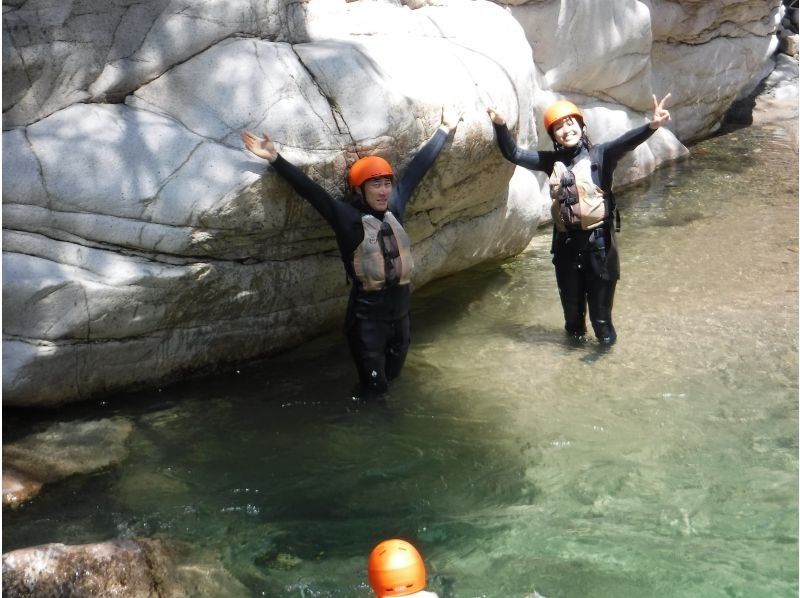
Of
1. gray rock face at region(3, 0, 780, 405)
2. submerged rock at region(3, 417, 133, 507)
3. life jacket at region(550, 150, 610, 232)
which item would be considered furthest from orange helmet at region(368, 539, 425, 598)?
life jacket at region(550, 150, 610, 232)

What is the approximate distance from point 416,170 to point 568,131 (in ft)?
3.73

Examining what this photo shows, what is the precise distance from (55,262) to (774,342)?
4.60 metres

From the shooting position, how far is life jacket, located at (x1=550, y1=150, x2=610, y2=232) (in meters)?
6.46

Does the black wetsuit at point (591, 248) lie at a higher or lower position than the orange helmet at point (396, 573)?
lower

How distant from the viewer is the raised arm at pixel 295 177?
213 inches

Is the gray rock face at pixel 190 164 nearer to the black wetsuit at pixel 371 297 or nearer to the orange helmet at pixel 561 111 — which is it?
the black wetsuit at pixel 371 297

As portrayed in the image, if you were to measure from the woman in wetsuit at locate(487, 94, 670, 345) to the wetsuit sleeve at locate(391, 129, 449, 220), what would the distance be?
0.60 m

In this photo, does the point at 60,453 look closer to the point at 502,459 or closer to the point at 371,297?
the point at 371,297

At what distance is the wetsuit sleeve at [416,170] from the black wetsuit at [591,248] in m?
0.63

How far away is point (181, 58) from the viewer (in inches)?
225

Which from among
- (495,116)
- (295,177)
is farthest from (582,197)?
(295,177)

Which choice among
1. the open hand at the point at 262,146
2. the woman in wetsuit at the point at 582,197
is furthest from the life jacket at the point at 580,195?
the open hand at the point at 262,146

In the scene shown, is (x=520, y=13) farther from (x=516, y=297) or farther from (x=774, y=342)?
(x=774, y=342)

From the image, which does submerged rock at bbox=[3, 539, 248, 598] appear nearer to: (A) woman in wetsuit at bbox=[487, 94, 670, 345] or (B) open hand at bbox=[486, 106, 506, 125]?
(A) woman in wetsuit at bbox=[487, 94, 670, 345]
